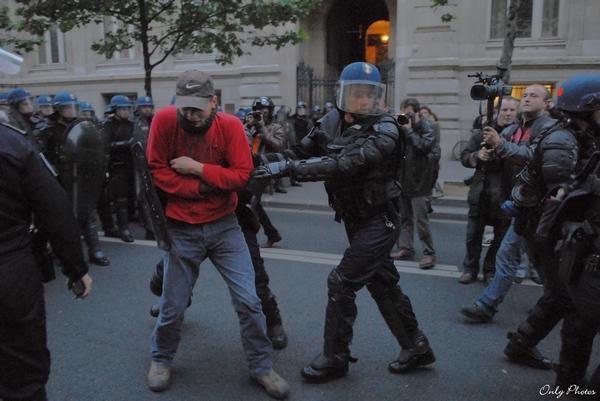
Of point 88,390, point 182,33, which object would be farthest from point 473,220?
point 182,33

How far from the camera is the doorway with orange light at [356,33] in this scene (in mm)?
19281

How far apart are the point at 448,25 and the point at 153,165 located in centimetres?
1351

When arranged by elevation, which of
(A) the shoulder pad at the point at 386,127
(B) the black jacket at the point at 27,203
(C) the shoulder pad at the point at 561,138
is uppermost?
(A) the shoulder pad at the point at 386,127

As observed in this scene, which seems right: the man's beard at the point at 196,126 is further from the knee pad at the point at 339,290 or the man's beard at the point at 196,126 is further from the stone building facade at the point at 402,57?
the stone building facade at the point at 402,57

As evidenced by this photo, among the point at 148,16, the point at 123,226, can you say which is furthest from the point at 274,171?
the point at 148,16

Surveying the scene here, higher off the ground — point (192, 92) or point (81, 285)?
point (192, 92)

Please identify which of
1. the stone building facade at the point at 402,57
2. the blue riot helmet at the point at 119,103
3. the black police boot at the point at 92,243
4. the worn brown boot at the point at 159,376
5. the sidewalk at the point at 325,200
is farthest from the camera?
the stone building facade at the point at 402,57

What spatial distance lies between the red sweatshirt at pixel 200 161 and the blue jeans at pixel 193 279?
0.11m

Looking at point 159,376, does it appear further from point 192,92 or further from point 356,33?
point 356,33

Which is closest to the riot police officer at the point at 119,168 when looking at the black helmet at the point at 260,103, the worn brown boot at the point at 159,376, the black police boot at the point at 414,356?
the black helmet at the point at 260,103

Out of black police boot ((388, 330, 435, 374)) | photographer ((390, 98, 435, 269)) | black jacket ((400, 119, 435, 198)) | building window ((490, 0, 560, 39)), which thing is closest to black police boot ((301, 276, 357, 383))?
black police boot ((388, 330, 435, 374))

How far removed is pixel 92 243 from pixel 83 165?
0.92m

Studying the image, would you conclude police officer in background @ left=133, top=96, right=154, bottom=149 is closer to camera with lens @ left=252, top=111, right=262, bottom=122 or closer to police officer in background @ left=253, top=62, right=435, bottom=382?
camera with lens @ left=252, top=111, right=262, bottom=122

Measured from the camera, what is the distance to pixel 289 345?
4027 mm
